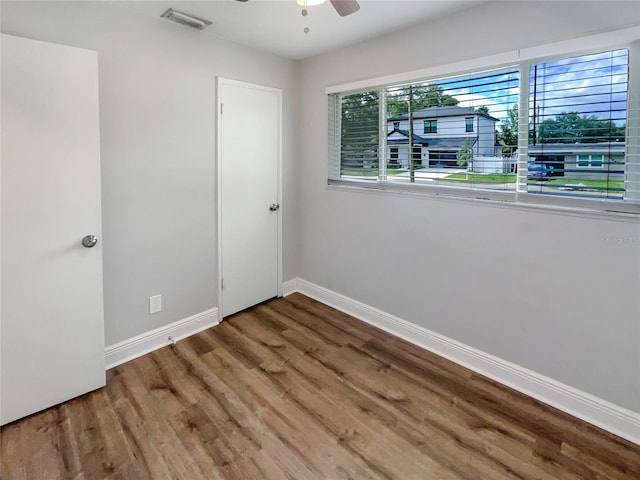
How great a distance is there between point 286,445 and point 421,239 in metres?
1.69

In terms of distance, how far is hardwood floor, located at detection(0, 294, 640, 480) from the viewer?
66.3 inches

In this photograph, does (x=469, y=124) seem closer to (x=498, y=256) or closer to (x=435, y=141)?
(x=435, y=141)

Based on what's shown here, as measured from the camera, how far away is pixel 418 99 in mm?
2701

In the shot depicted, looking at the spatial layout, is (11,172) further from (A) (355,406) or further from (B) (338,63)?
(B) (338,63)

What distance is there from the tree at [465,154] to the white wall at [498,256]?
294 millimetres

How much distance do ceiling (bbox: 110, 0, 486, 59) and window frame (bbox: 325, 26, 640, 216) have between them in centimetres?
35

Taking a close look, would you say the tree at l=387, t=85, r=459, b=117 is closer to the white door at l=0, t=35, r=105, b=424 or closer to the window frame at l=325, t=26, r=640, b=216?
the window frame at l=325, t=26, r=640, b=216

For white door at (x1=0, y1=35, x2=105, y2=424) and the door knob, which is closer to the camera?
white door at (x1=0, y1=35, x2=105, y2=424)

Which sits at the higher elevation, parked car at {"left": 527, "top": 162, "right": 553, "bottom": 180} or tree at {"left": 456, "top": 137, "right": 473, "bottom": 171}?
tree at {"left": 456, "top": 137, "right": 473, "bottom": 171}

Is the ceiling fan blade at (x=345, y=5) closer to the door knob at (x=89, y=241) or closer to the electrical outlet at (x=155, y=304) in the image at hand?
the door knob at (x=89, y=241)

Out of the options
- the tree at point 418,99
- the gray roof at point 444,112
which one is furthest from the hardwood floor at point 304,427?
the tree at point 418,99

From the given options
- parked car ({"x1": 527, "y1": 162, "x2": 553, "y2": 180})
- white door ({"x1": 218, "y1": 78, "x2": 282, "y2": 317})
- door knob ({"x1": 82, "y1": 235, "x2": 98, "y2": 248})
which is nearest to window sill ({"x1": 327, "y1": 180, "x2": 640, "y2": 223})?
parked car ({"x1": 527, "y1": 162, "x2": 553, "y2": 180})

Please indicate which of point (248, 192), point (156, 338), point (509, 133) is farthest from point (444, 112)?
point (156, 338)

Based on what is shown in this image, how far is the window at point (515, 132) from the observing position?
6.16 feet
